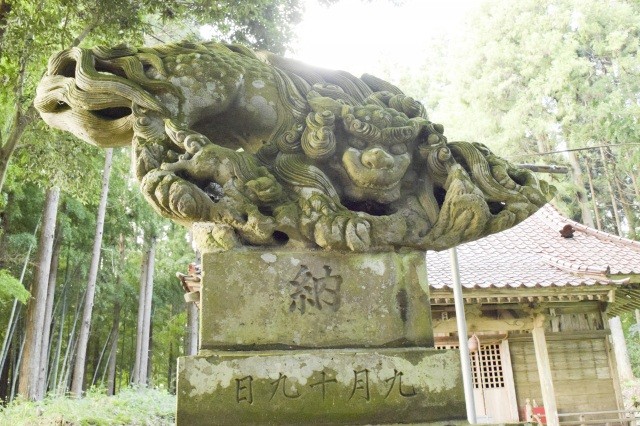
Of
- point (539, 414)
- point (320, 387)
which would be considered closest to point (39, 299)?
point (539, 414)

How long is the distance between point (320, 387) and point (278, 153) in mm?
986

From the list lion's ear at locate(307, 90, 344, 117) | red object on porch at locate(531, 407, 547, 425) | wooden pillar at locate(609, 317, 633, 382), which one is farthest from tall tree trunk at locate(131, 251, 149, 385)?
lion's ear at locate(307, 90, 344, 117)

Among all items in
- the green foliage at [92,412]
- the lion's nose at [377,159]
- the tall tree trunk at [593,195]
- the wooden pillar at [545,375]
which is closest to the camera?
the lion's nose at [377,159]

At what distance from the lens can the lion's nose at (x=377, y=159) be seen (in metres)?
2.15

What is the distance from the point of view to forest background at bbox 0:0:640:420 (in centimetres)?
652

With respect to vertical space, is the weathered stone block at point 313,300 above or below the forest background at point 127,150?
below

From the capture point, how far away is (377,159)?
2.15 m

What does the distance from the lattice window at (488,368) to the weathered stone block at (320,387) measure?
8562 millimetres

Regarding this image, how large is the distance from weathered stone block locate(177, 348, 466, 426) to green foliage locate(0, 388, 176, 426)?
22.4 feet

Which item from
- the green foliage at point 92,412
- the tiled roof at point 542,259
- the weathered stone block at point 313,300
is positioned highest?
the tiled roof at point 542,259

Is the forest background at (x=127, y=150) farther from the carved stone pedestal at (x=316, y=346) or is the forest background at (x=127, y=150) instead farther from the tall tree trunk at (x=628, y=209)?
the carved stone pedestal at (x=316, y=346)

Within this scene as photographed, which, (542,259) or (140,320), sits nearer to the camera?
(542,259)

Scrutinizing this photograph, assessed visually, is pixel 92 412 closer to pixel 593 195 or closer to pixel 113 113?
pixel 113 113

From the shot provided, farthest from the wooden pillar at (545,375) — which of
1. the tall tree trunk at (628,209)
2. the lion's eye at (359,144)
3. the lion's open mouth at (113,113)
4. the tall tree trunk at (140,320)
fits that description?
the tall tree trunk at (628,209)
